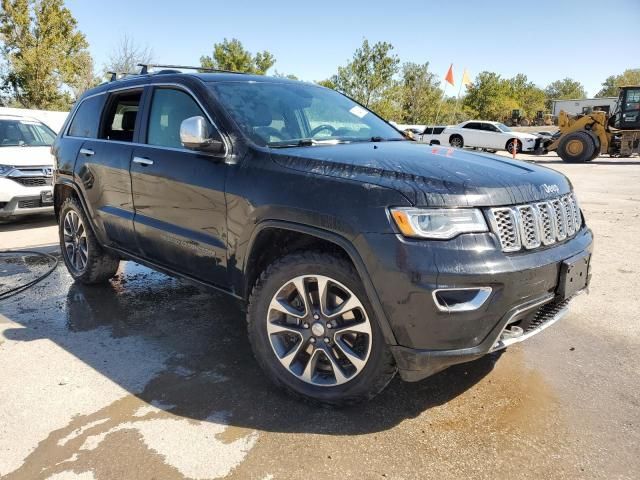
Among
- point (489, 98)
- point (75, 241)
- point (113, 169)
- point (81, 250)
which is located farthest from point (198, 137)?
point (489, 98)

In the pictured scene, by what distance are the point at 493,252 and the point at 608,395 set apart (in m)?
1.35

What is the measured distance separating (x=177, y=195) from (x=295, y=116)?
960 millimetres

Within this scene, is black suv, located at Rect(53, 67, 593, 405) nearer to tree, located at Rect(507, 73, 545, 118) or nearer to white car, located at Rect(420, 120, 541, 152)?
white car, located at Rect(420, 120, 541, 152)

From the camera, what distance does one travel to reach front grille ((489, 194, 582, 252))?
7.64 feet

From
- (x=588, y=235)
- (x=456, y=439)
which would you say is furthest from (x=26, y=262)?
(x=588, y=235)

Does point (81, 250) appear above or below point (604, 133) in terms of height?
below

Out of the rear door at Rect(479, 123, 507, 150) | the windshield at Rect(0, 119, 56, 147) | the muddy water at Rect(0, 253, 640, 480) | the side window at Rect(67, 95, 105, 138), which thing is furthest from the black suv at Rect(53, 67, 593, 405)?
the rear door at Rect(479, 123, 507, 150)

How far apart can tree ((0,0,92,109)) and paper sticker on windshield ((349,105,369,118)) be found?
82.0 feet

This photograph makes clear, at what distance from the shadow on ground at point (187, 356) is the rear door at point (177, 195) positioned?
21.6 inches

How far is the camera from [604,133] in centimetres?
1978

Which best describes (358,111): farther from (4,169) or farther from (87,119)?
(4,169)

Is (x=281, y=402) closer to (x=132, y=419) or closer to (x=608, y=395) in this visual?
(x=132, y=419)

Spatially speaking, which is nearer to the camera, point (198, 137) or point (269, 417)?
point (269, 417)

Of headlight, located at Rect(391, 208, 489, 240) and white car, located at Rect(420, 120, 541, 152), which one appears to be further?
white car, located at Rect(420, 120, 541, 152)
